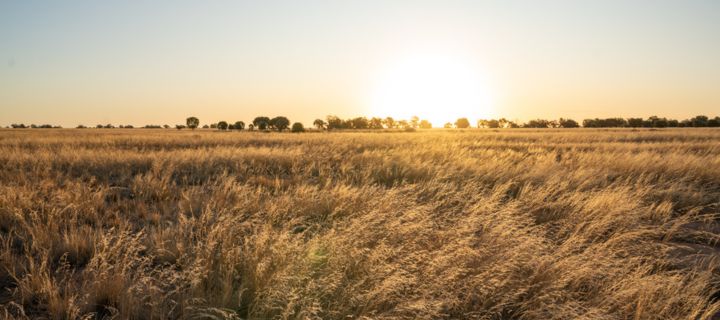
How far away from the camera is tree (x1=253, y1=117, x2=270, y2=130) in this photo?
8974 cm

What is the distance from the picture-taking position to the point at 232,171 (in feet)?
34.0

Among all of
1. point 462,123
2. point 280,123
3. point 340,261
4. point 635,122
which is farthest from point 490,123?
point 340,261

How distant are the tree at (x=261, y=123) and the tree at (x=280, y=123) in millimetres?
4925

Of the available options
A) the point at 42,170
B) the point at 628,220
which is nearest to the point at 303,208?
the point at 628,220

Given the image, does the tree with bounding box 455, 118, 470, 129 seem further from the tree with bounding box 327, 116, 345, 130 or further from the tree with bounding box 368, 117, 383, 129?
the tree with bounding box 327, 116, 345, 130

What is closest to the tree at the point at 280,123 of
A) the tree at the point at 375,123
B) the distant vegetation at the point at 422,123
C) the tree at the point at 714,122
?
the distant vegetation at the point at 422,123

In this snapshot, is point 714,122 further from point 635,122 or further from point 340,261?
point 340,261

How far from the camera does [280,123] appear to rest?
80312 mm

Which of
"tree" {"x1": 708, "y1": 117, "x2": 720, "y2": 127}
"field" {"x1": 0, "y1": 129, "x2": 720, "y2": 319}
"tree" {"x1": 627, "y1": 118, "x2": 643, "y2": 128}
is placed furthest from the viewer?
"tree" {"x1": 627, "y1": 118, "x2": 643, "y2": 128}

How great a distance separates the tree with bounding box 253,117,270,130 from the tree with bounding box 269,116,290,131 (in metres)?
4.92

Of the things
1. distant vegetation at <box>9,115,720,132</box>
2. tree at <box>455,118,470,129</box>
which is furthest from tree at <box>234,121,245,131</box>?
tree at <box>455,118,470,129</box>

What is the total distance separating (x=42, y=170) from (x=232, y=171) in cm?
424

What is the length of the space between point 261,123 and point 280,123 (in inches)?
448

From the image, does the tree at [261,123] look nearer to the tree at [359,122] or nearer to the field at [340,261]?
the tree at [359,122]
